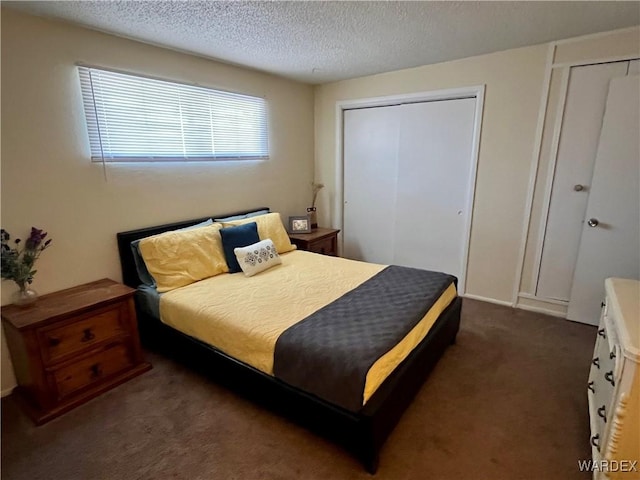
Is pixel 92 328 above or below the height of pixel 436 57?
below

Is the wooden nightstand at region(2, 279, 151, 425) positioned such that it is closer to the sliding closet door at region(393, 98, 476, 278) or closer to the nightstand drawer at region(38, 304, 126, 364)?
the nightstand drawer at region(38, 304, 126, 364)

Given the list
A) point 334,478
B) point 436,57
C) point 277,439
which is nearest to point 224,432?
point 277,439

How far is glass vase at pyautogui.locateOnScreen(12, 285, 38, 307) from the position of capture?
80.4 inches

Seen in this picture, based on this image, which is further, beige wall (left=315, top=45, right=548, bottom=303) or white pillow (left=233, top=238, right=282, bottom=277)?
beige wall (left=315, top=45, right=548, bottom=303)

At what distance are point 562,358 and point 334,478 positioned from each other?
1.92m

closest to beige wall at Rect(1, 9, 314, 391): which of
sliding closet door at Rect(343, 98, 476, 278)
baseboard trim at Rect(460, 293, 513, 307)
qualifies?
sliding closet door at Rect(343, 98, 476, 278)

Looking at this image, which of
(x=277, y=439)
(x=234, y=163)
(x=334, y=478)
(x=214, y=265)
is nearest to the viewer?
(x=334, y=478)

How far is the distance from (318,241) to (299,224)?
0.35 metres

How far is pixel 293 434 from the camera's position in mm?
1812

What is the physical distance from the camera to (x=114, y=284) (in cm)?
240

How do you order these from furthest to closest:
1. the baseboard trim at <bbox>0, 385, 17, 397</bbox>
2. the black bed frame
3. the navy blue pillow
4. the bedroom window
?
1. the navy blue pillow
2. the bedroom window
3. the baseboard trim at <bbox>0, 385, 17, 397</bbox>
4. the black bed frame

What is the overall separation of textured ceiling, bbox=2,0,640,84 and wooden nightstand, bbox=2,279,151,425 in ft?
5.69

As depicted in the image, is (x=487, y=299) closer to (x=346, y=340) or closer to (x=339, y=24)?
(x=346, y=340)

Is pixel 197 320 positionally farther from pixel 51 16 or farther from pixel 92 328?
pixel 51 16
